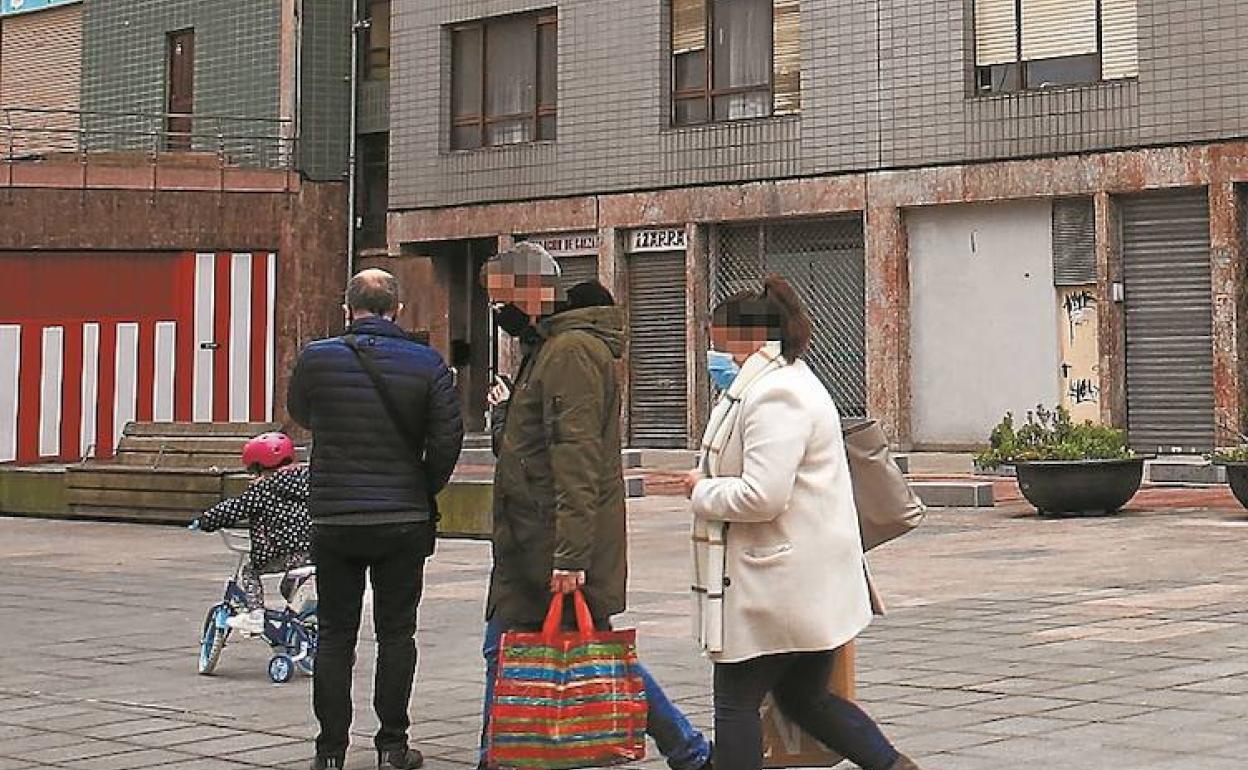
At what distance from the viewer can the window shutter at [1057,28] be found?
2447 centimetres

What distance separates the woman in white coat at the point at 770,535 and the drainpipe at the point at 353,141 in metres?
28.5

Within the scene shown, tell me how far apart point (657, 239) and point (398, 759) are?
72.1 feet

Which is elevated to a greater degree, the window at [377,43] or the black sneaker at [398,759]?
the window at [377,43]

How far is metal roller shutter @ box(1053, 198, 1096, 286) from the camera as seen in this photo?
80.1 ft

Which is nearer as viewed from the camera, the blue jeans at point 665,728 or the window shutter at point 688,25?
the blue jeans at point 665,728

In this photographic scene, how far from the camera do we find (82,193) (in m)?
30.5

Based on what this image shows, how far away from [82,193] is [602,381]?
2573cm

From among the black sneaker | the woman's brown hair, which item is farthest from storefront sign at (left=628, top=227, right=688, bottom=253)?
the woman's brown hair

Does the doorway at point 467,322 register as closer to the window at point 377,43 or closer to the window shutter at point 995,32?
the window at point 377,43

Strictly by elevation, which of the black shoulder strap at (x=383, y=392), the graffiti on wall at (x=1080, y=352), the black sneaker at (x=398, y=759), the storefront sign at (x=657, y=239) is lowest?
the black sneaker at (x=398, y=759)

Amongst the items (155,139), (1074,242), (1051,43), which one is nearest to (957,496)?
(1074,242)

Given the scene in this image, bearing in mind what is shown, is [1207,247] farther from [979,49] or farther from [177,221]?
[177,221]

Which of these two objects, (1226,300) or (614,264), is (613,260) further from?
(1226,300)

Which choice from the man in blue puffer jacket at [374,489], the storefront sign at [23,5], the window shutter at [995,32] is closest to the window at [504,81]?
the window shutter at [995,32]
